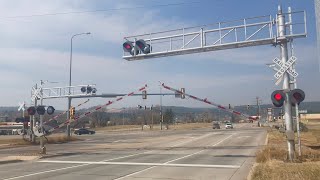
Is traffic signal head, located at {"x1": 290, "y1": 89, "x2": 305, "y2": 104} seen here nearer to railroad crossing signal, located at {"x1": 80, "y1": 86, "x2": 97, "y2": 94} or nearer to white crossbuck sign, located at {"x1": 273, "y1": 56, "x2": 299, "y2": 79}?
white crossbuck sign, located at {"x1": 273, "y1": 56, "x2": 299, "y2": 79}

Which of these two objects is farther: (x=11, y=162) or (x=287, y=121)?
(x=11, y=162)

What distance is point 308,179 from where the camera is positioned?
12383mm

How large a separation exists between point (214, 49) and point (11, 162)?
38.9 feet

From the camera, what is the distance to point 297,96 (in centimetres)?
1841

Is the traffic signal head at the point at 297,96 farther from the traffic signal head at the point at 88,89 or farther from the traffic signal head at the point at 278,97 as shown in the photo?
the traffic signal head at the point at 88,89

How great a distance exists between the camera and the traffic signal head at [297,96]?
18406 mm

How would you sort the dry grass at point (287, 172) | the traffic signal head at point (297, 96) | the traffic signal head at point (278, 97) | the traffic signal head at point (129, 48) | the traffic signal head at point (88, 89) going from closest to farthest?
the dry grass at point (287, 172)
the traffic signal head at point (297, 96)
the traffic signal head at point (278, 97)
the traffic signal head at point (129, 48)
the traffic signal head at point (88, 89)

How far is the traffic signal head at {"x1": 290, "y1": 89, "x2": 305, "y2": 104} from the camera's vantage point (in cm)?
1841

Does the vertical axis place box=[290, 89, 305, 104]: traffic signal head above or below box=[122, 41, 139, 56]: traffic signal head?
below

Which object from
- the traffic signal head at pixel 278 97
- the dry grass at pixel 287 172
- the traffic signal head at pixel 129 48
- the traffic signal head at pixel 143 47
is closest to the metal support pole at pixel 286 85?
the traffic signal head at pixel 278 97

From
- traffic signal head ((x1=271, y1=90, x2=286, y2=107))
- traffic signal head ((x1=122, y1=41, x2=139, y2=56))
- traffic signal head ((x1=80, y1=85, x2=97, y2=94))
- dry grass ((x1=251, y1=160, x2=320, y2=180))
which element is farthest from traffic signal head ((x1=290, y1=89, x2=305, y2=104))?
traffic signal head ((x1=80, y1=85, x2=97, y2=94))

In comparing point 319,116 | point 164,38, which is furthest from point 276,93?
point 319,116

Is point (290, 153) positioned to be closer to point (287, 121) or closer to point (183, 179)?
point (287, 121)

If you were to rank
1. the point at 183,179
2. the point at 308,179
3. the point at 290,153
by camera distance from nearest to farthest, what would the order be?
1. the point at 308,179
2. the point at 183,179
3. the point at 290,153
